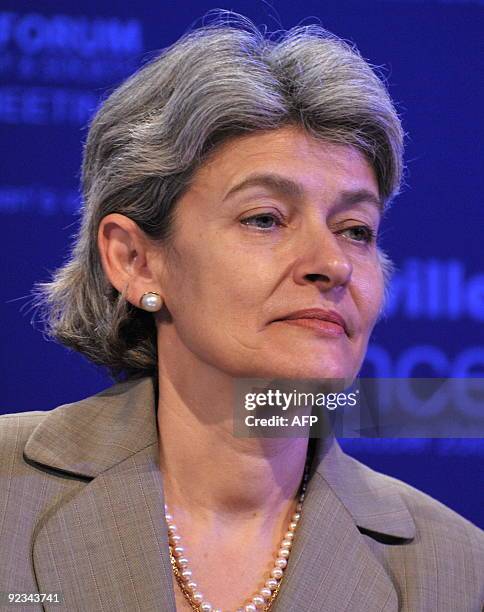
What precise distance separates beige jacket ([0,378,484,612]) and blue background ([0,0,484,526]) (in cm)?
58

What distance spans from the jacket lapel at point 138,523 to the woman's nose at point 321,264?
1.33 feet

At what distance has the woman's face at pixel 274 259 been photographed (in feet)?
4.99

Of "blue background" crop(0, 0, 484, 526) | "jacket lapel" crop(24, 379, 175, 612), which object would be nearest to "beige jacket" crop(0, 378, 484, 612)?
"jacket lapel" crop(24, 379, 175, 612)

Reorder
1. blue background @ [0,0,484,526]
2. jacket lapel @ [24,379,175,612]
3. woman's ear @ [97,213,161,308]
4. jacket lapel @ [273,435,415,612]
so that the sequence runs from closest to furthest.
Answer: jacket lapel @ [24,379,175,612] → jacket lapel @ [273,435,415,612] → woman's ear @ [97,213,161,308] → blue background @ [0,0,484,526]

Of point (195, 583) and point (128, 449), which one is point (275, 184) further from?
point (195, 583)

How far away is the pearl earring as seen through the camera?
1.70 metres

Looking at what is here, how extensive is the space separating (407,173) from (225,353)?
1.07 m

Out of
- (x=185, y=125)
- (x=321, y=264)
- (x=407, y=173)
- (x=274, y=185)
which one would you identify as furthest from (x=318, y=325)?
(x=407, y=173)

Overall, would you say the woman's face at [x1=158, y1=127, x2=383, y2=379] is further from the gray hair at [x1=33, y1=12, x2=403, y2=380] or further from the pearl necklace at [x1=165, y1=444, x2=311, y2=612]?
the pearl necklace at [x1=165, y1=444, x2=311, y2=612]

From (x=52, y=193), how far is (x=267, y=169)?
89cm

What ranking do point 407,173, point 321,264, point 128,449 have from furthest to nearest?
point 407,173 < point 128,449 < point 321,264

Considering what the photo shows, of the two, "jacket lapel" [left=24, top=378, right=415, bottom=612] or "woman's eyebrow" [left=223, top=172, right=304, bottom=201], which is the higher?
"woman's eyebrow" [left=223, top=172, right=304, bottom=201]

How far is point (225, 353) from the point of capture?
1.57 metres

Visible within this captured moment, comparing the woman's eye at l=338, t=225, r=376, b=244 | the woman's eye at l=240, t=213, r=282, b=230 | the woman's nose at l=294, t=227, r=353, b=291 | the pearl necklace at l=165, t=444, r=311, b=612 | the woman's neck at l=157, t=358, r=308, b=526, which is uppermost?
the woman's eye at l=338, t=225, r=376, b=244
